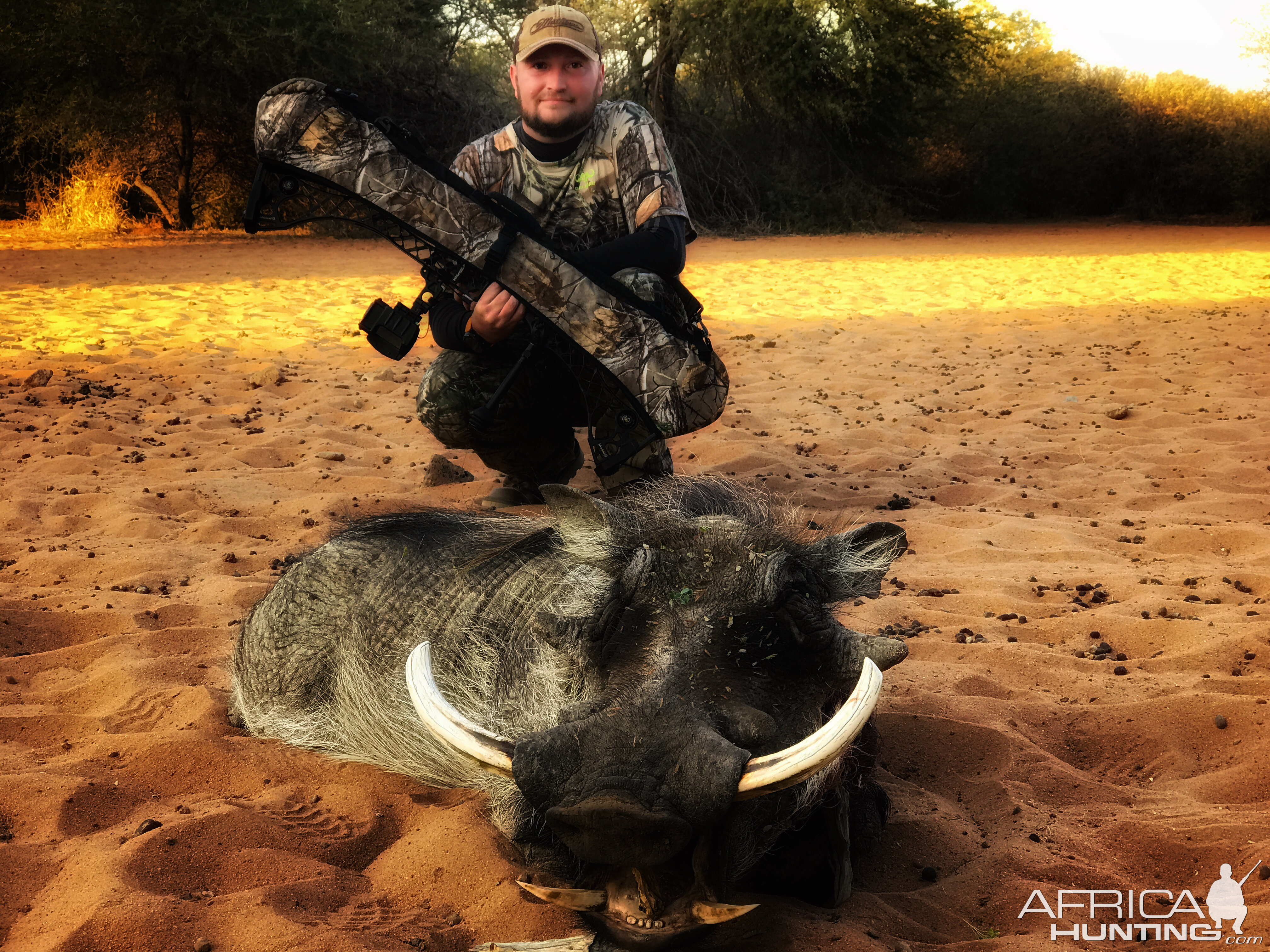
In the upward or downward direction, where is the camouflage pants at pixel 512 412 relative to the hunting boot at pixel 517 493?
upward

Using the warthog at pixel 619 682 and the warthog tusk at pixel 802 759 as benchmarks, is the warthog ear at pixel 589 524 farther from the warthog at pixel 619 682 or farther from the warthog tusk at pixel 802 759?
the warthog tusk at pixel 802 759

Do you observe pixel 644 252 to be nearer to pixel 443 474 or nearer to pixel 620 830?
pixel 443 474

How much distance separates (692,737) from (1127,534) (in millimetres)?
3027

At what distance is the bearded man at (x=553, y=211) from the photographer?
3.75 meters

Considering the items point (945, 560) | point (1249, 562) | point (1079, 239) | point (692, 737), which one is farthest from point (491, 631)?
point (1079, 239)

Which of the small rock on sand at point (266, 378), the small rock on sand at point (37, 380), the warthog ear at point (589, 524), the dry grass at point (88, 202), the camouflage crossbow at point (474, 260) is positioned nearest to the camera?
the warthog ear at point (589, 524)

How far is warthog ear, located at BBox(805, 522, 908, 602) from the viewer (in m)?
2.13

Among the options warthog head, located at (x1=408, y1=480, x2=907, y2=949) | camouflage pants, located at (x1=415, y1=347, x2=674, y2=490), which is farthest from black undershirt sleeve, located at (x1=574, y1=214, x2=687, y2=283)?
warthog head, located at (x1=408, y1=480, x2=907, y2=949)

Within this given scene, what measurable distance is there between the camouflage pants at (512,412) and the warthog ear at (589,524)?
5.31 feet

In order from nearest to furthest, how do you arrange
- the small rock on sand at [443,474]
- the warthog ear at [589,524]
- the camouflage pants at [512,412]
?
the warthog ear at [589,524] → the camouflage pants at [512,412] → the small rock on sand at [443,474]

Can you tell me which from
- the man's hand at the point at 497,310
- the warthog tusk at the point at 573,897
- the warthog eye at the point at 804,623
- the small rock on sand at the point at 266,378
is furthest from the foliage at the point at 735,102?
the warthog tusk at the point at 573,897

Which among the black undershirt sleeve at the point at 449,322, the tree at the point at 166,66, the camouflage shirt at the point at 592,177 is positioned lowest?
the black undershirt sleeve at the point at 449,322

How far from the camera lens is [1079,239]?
16656mm

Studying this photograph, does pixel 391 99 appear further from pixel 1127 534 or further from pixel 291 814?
pixel 291 814
